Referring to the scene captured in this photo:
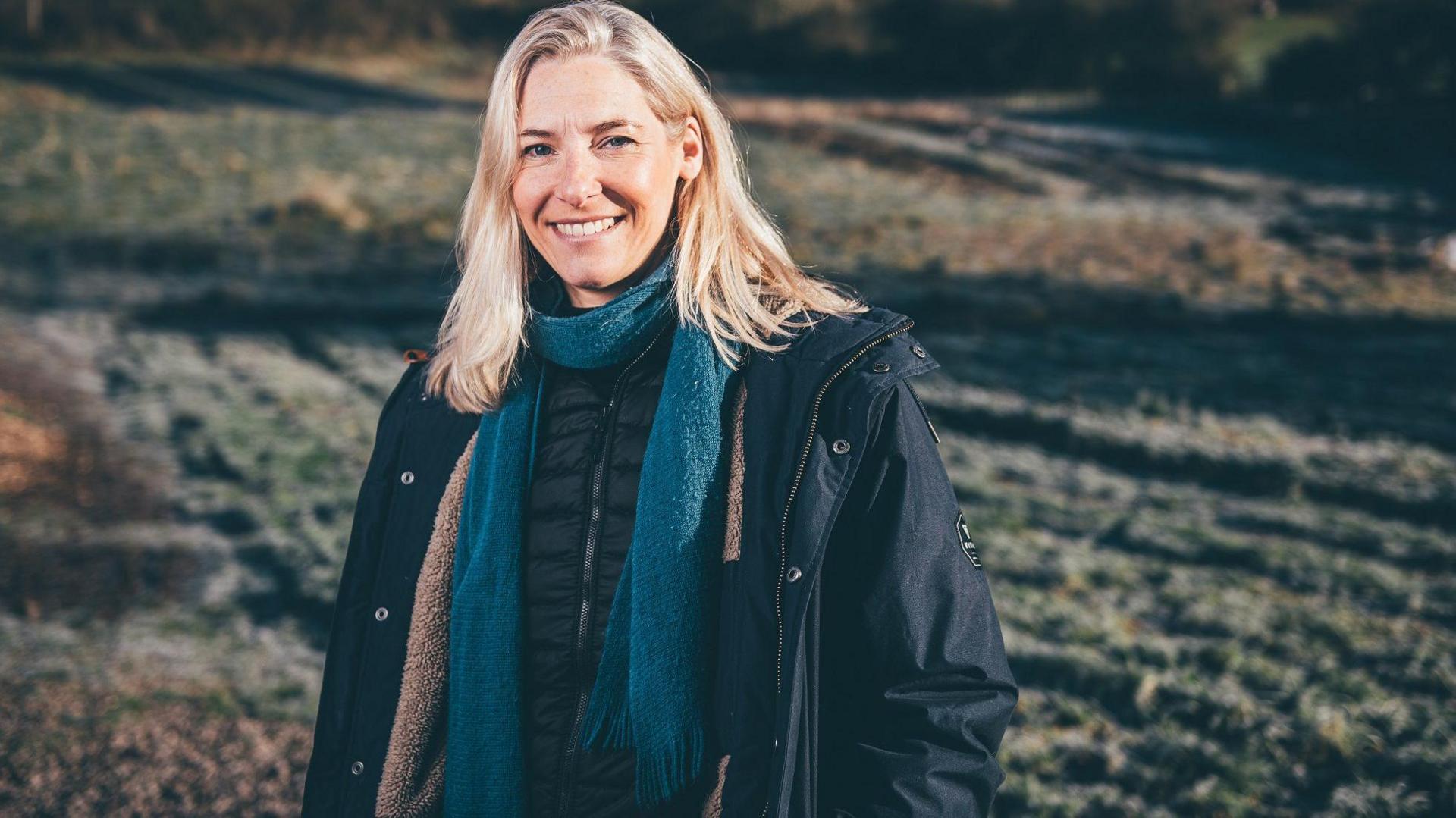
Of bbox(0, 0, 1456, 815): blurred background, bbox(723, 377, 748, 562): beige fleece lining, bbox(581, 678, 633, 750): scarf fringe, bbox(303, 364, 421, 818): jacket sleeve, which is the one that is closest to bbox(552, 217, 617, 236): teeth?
bbox(723, 377, 748, 562): beige fleece lining

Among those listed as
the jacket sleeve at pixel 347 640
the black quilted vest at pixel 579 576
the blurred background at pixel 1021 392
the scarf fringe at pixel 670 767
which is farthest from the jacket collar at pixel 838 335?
the blurred background at pixel 1021 392

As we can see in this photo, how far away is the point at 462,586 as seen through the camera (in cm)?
184

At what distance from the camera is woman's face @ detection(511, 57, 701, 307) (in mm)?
1764

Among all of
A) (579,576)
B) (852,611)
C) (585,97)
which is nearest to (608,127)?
(585,97)

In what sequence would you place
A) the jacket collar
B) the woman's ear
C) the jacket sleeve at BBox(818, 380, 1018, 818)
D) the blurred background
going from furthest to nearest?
1. the blurred background
2. the woman's ear
3. the jacket collar
4. the jacket sleeve at BBox(818, 380, 1018, 818)

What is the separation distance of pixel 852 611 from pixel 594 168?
820 mm

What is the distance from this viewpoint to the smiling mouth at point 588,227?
5.93ft

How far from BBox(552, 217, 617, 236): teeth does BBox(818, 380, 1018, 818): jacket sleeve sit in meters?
0.57

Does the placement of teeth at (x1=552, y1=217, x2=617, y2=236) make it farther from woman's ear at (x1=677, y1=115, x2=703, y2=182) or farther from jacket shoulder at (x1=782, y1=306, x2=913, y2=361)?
jacket shoulder at (x1=782, y1=306, x2=913, y2=361)

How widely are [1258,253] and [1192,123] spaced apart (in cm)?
Result: 1095

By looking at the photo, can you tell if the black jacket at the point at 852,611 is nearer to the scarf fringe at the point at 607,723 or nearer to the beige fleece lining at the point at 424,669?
the scarf fringe at the point at 607,723

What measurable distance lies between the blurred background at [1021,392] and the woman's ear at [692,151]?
2674 mm

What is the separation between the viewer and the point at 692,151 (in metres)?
1.88

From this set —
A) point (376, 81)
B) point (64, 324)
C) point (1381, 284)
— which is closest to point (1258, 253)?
point (1381, 284)
